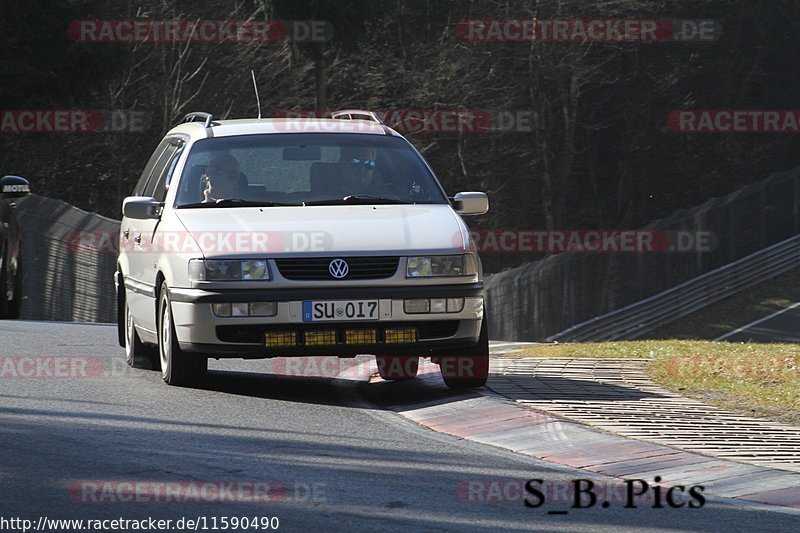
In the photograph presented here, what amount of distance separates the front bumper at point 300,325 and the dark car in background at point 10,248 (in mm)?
7107

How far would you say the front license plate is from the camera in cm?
1029

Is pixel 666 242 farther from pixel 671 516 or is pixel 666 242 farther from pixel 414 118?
pixel 671 516

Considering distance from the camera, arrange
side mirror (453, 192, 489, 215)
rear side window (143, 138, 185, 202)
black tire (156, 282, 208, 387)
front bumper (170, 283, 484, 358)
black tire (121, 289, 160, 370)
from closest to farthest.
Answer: front bumper (170, 283, 484, 358)
black tire (156, 282, 208, 387)
side mirror (453, 192, 489, 215)
rear side window (143, 138, 185, 202)
black tire (121, 289, 160, 370)

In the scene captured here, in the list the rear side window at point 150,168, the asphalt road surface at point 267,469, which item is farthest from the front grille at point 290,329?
the rear side window at point 150,168

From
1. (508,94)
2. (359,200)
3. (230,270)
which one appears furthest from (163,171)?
(508,94)

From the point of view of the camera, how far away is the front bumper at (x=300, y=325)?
10.3 metres

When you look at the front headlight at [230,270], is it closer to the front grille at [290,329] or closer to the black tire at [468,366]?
the front grille at [290,329]

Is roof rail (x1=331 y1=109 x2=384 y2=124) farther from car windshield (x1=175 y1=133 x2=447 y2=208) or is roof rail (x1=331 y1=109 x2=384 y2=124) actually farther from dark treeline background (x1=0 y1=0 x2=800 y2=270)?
dark treeline background (x1=0 y1=0 x2=800 y2=270)

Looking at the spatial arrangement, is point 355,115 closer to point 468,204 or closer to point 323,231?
point 468,204

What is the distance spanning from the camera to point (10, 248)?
688 inches

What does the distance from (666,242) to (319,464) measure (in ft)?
105

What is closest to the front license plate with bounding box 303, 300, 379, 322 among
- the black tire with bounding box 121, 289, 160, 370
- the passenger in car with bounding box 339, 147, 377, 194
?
the passenger in car with bounding box 339, 147, 377, 194

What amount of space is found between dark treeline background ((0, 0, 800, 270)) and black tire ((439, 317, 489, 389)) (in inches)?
1046

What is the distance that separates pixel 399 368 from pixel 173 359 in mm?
1835
